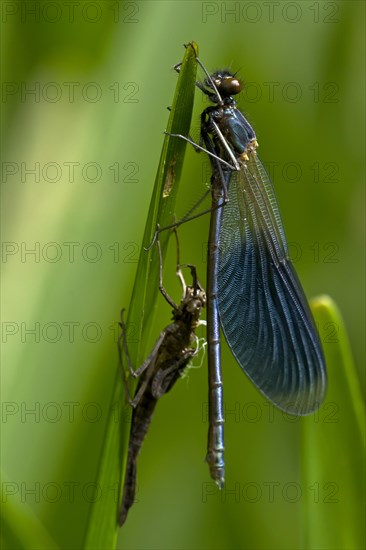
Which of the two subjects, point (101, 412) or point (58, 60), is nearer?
point (101, 412)

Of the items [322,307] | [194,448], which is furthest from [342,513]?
[194,448]

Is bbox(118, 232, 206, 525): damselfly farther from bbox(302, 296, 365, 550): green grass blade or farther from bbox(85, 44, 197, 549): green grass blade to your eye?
bbox(302, 296, 365, 550): green grass blade

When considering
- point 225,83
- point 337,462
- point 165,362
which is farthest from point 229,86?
point 337,462

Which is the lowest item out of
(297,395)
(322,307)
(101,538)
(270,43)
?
(101,538)

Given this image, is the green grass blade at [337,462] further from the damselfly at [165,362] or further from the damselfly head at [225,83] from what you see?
the damselfly head at [225,83]

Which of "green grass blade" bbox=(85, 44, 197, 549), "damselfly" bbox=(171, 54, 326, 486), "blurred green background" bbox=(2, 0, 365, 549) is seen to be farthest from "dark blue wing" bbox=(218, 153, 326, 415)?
"green grass blade" bbox=(85, 44, 197, 549)

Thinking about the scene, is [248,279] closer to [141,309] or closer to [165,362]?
[165,362]

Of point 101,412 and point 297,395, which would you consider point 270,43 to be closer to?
point 297,395
